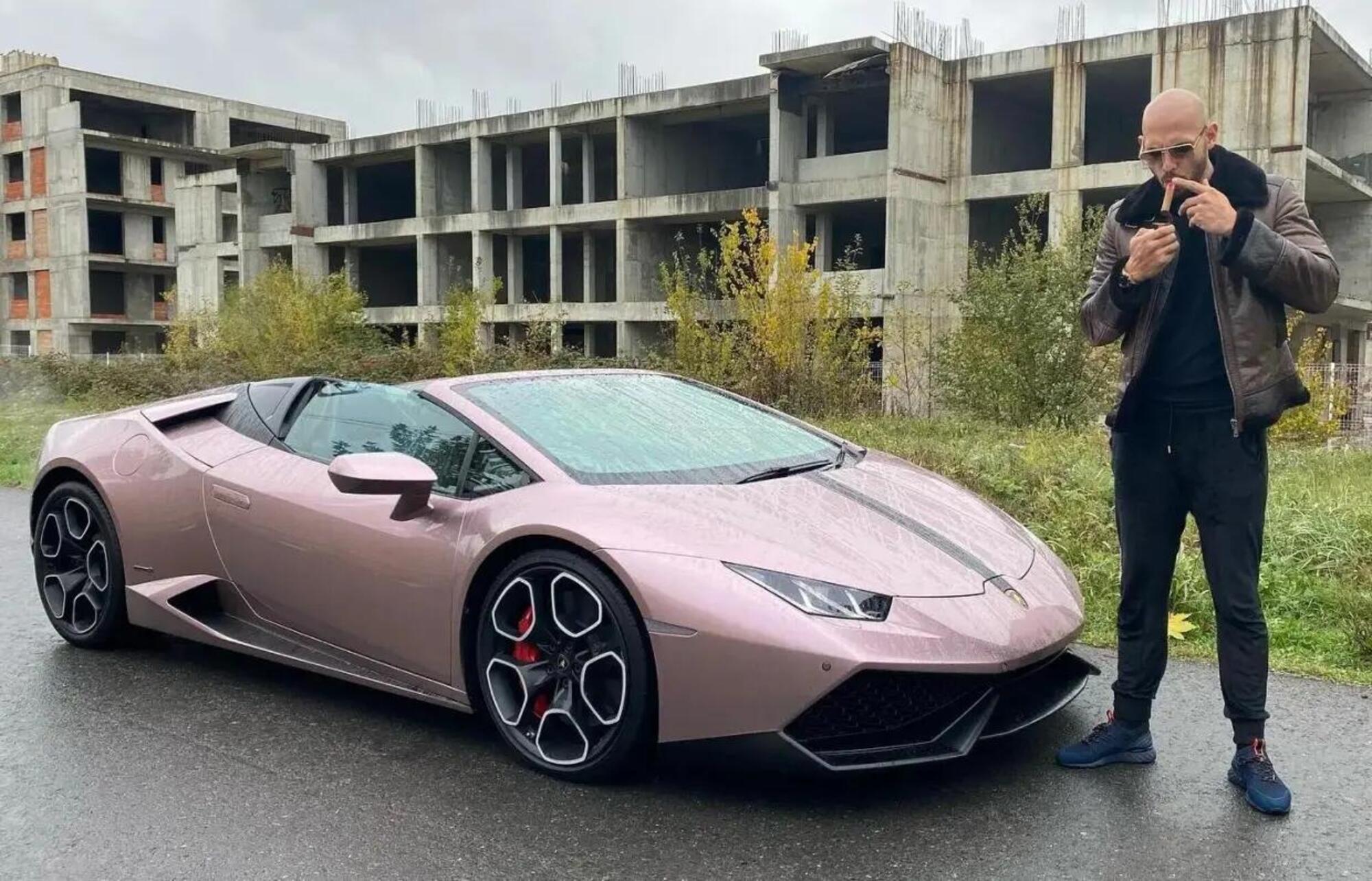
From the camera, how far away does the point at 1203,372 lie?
3.40m

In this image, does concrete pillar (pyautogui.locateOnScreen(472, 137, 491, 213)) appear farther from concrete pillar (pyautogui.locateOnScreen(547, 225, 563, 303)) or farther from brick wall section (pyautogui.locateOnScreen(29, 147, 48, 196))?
brick wall section (pyautogui.locateOnScreen(29, 147, 48, 196))

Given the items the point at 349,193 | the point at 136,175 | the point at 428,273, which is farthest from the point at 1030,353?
the point at 136,175

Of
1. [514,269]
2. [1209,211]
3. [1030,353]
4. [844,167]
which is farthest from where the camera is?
[514,269]

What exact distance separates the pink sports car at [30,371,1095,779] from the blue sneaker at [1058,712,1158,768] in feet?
0.58

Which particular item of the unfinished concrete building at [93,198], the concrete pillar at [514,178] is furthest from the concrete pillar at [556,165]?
the unfinished concrete building at [93,198]

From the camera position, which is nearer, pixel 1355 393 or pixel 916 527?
pixel 916 527

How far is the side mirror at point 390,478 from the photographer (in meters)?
3.80

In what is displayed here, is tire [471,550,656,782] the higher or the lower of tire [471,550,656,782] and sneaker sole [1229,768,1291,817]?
the higher

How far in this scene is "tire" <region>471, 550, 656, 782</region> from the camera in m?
3.43

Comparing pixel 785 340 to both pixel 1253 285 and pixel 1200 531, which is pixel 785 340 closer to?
pixel 1200 531

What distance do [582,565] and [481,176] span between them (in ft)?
131

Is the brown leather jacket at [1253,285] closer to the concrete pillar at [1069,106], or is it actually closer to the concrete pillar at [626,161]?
the concrete pillar at [1069,106]

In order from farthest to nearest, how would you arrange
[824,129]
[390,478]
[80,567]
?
[824,129]
[80,567]
[390,478]

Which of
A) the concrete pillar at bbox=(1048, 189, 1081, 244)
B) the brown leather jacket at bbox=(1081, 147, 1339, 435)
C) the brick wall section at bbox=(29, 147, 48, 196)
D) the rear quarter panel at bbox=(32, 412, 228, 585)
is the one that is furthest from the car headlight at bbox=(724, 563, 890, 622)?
the brick wall section at bbox=(29, 147, 48, 196)
